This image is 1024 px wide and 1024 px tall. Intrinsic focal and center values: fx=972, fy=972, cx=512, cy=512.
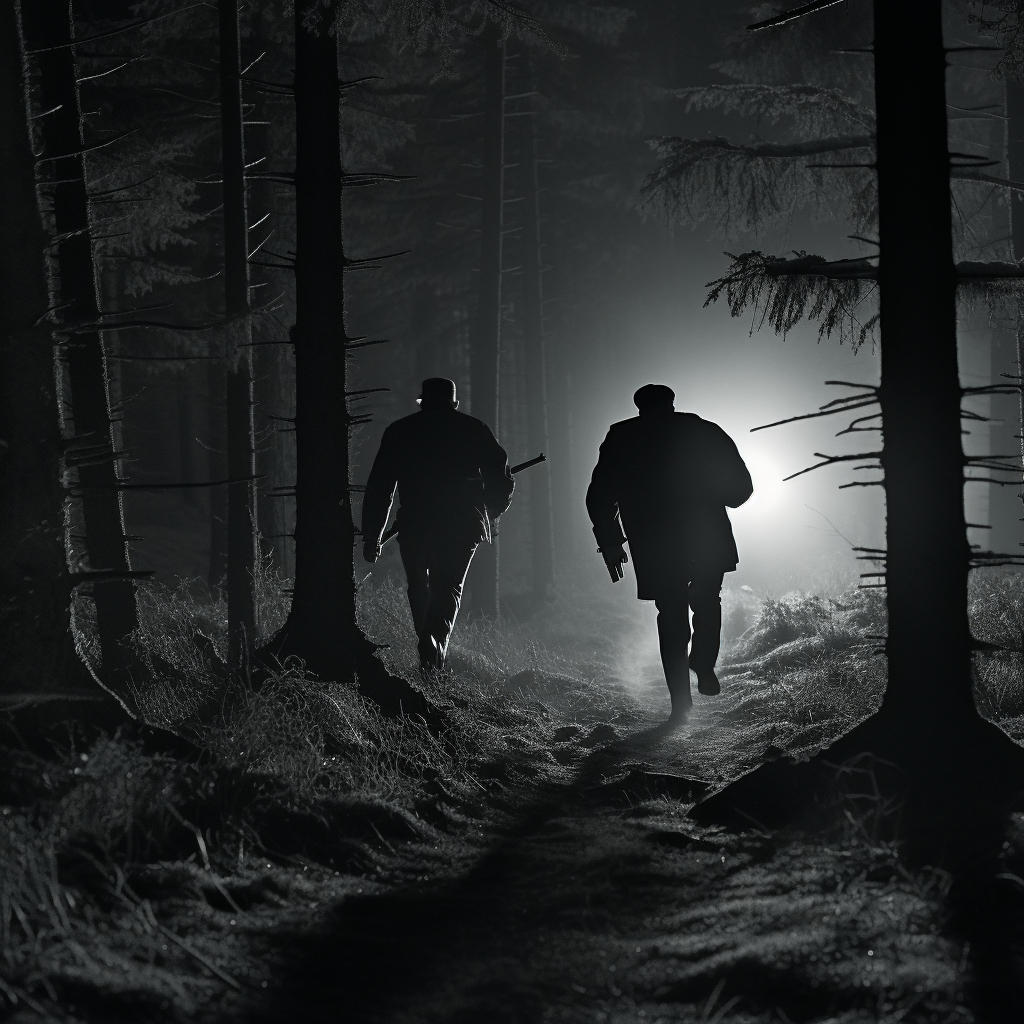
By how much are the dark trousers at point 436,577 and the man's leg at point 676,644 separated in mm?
1586

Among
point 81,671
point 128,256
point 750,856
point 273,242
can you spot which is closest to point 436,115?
point 273,242

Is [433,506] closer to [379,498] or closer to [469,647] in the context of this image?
[379,498]

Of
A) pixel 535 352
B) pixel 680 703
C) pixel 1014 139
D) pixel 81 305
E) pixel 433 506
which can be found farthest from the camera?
pixel 535 352

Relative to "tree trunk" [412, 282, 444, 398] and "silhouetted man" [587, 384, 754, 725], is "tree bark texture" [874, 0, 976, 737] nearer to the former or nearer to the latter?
"silhouetted man" [587, 384, 754, 725]

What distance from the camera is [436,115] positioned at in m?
16.8

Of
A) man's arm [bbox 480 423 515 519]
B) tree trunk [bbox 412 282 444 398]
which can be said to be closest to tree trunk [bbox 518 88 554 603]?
tree trunk [bbox 412 282 444 398]

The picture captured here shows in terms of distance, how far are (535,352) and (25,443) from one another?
15.5 metres

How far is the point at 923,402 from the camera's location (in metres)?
4.30

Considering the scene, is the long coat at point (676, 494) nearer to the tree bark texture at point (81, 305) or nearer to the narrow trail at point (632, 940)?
the narrow trail at point (632, 940)

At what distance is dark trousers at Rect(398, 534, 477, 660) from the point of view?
7621 millimetres

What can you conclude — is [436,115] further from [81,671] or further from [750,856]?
[750,856]

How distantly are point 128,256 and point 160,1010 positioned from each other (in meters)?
11.6

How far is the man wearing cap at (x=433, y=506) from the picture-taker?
7617 mm

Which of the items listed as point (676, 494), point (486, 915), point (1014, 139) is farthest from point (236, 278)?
point (1014, 139)
